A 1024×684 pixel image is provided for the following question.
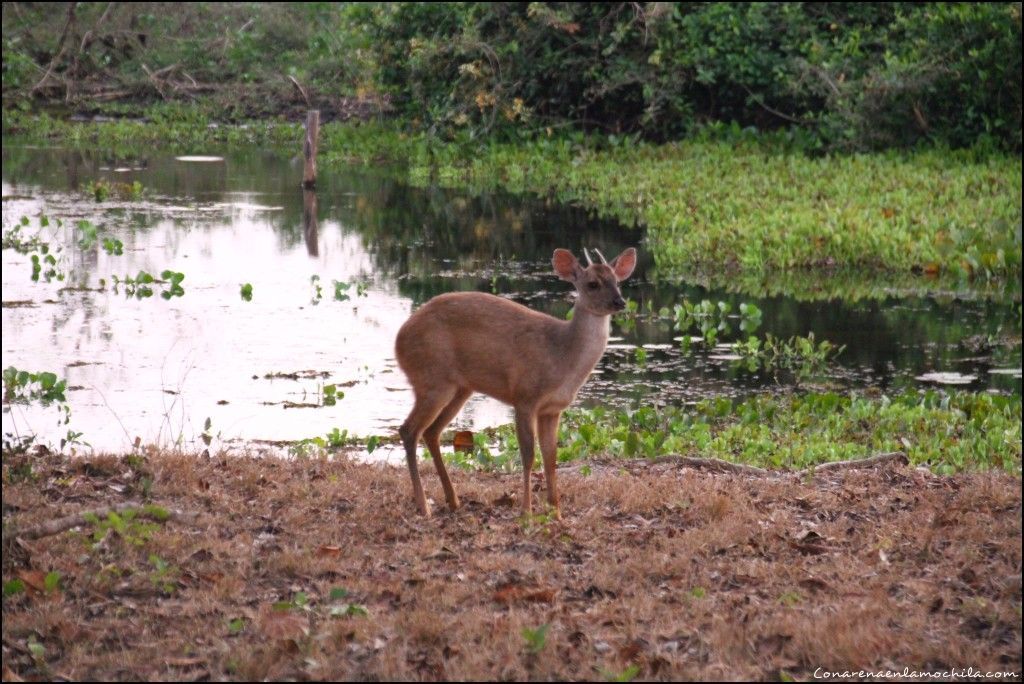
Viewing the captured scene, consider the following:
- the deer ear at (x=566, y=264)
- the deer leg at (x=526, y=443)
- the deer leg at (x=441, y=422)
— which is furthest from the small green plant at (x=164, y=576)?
the deer ear at (x=566, y=264)

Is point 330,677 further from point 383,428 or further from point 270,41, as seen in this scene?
point 270,41

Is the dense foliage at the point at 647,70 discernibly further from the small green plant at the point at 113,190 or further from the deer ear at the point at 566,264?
the deer ear at the point at 566,264

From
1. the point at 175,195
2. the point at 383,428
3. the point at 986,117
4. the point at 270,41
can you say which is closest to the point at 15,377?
the point at 383,428

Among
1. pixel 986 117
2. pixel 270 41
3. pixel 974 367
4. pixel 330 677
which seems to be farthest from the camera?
pixel 270 41

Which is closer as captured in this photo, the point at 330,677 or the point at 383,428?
the point at 330,677

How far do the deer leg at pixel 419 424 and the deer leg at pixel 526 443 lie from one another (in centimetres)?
40

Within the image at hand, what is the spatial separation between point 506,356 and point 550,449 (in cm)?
56

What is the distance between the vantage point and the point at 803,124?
2562cm

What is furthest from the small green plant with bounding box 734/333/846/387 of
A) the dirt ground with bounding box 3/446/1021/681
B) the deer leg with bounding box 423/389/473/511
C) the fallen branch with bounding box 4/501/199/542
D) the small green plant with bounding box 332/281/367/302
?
the fallen branch with bounding box 4/501/199/542

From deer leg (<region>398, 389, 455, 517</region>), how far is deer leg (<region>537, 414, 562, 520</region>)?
0.52 meters

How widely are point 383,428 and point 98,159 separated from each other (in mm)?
20468

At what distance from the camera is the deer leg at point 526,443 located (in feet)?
23.6

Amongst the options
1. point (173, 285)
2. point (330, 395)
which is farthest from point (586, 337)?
point (173, 285)

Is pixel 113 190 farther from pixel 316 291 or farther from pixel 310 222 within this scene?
pixel 316 291
